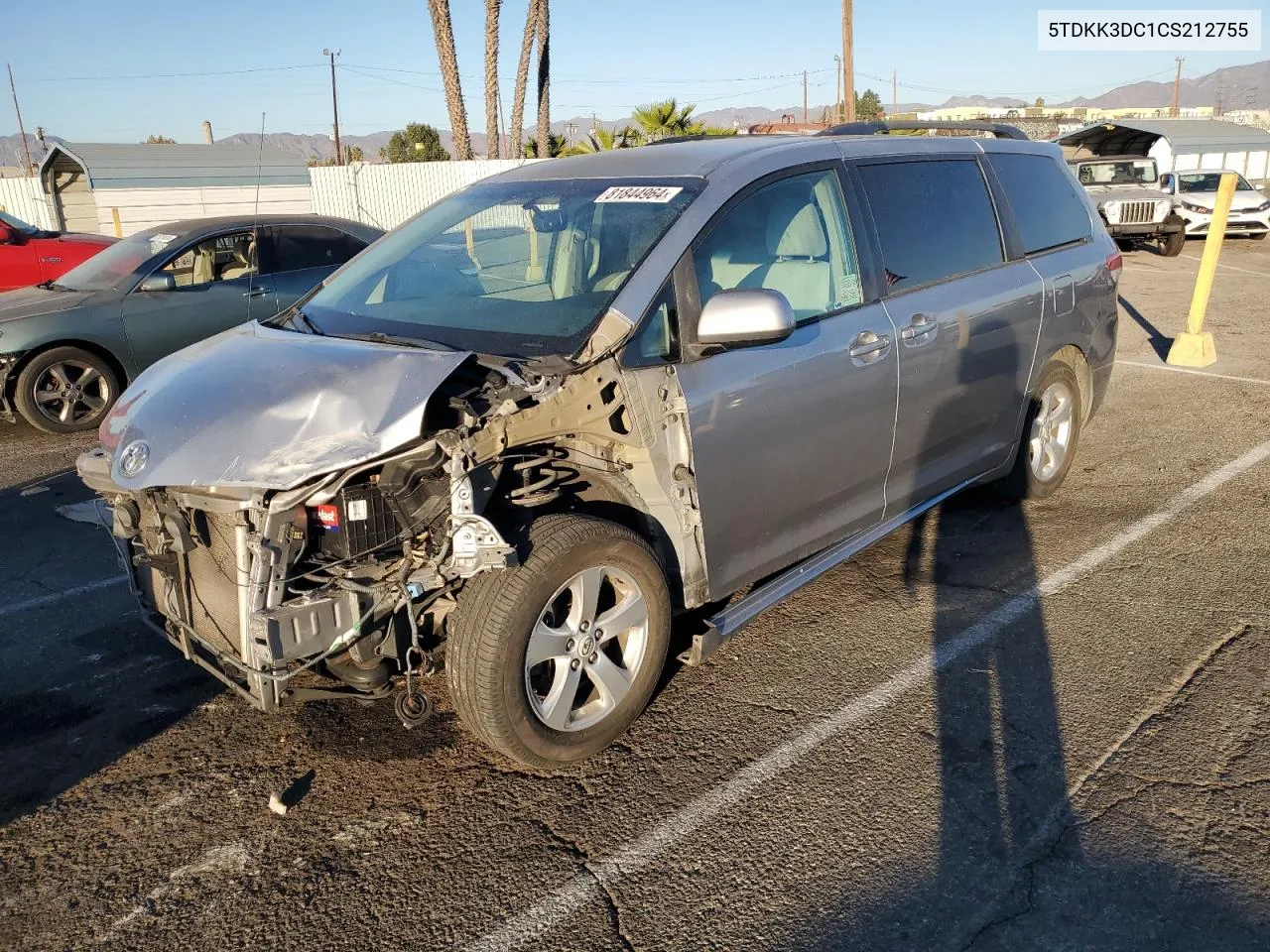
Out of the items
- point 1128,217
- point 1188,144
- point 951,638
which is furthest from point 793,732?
point 1188,144

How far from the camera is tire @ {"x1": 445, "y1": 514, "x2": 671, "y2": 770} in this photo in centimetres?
294

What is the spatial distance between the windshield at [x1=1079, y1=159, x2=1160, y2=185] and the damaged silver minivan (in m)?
19.6

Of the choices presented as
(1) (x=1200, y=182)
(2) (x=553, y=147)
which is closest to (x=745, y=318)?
(1) (x=1200, y=182)

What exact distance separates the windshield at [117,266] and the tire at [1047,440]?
699 cm

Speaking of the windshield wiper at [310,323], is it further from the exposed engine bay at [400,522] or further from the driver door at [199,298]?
the driver door at [199,298]

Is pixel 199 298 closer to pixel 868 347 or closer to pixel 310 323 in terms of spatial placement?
pixel 310 323

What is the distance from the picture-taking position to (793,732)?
3.43 meters

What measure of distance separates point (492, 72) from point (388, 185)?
4932 mm

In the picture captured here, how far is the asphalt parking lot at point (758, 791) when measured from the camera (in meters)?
2.60

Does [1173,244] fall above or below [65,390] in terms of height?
below

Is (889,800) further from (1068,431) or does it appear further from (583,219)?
(1068,431)

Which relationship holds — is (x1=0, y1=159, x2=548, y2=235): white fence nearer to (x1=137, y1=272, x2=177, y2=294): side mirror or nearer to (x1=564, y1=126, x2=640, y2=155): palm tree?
(x1=564, y1=126, x2=640, y2=155): palm tree

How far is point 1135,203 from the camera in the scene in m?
20.0

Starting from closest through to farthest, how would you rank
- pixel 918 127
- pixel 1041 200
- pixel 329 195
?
pixel 918 127
pixel 1041 200
pixel 329 195
